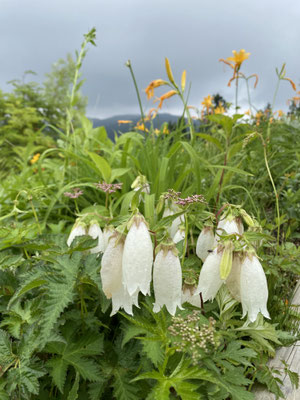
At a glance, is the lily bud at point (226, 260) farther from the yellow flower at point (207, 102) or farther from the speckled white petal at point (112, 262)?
the yellow flower at point (207, 102)

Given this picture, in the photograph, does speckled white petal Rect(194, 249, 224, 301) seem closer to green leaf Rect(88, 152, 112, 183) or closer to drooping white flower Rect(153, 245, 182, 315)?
drooping white flower Rect(153, 245, 182, 315)

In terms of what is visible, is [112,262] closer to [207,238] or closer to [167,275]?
[167,275]

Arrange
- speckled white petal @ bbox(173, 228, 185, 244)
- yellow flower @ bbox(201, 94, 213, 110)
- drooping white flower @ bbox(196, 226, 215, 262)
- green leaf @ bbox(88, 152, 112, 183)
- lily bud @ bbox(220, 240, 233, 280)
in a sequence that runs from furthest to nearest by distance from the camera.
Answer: yellow flower @ bbox(201, 94, 213, 110) < green leaf @ bbox(88, 152, 112, 183) < speckled white petal @ bbox(173, 228, 185, 244) < drooping white flower @ bbox(196, 226, 215, 262) < lily bud @ bbox(220, 240, 233, 280)

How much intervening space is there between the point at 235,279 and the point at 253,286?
7cm

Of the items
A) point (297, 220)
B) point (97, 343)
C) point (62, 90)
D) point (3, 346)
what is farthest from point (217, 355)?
point (62, 90)

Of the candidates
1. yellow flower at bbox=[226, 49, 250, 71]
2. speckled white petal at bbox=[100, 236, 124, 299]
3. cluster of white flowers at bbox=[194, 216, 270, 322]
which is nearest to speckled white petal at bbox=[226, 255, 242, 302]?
cluster of white flowers at bbox=[194, 216, 270, 322]

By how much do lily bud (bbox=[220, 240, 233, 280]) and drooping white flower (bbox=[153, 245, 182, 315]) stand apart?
135mm

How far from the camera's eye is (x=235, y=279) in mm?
1126

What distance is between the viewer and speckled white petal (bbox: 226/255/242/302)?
1099 millimetres

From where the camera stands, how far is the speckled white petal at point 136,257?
1.03 m

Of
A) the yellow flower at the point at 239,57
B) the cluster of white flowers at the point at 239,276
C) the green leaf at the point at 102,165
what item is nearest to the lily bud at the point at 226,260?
the cluster of white flowers at the point at 239,276

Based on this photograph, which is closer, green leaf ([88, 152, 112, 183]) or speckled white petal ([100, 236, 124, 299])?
speckled white petal ([100, 236, 124, 299])

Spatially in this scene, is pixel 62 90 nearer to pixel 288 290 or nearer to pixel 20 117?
pixel 20 117

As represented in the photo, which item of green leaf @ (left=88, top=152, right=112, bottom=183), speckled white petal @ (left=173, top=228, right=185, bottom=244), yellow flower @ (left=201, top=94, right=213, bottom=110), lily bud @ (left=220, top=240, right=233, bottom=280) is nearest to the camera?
lily bud @ (left=220, top=240, right=233, bottom=280)
